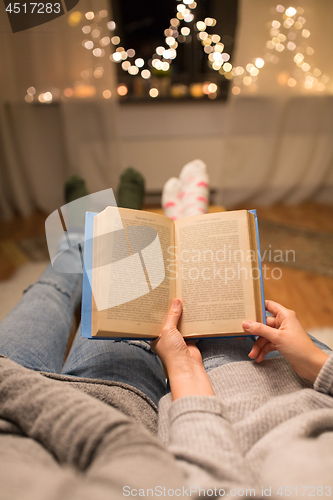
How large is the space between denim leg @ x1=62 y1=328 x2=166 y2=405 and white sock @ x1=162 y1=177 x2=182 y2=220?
1.65ft

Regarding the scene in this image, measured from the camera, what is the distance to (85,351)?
1.80 ft

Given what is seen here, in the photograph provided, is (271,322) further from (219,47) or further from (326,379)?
(219,47)

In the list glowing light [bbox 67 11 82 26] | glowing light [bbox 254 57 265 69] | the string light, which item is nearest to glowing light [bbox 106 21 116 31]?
glowing light [bbox 67 11 82 26]

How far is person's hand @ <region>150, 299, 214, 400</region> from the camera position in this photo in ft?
1.38

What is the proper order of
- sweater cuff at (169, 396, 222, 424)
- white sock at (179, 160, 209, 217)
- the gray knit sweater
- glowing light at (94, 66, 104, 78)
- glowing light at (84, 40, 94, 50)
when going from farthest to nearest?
glowing light at (94, 66, 104, 78) → glowing light at (84, 40, 94, 50) → white sock at (179, 160, 209, 217) → sweater cuff at (169, 396, 222, 424) → the gray knit sweater

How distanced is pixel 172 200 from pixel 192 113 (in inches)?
40.5

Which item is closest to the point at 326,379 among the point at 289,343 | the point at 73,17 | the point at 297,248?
the point at 289,343

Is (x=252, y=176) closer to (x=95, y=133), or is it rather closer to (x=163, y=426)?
(x=95, y=133)

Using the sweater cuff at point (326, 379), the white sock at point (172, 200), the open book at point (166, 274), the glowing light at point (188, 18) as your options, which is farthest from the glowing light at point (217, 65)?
the sweater cuff at point (326, 379)

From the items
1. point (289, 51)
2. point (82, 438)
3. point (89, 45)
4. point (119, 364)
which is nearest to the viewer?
point (82, 438)

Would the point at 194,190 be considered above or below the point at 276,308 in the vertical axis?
above

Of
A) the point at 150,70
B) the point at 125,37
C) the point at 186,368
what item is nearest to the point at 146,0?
the point at 125,37

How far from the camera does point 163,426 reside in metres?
0.42

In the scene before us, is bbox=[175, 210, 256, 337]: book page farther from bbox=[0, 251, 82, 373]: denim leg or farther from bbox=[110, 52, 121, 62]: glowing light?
bbox=[110, 52, 121, 62]: glowing light
